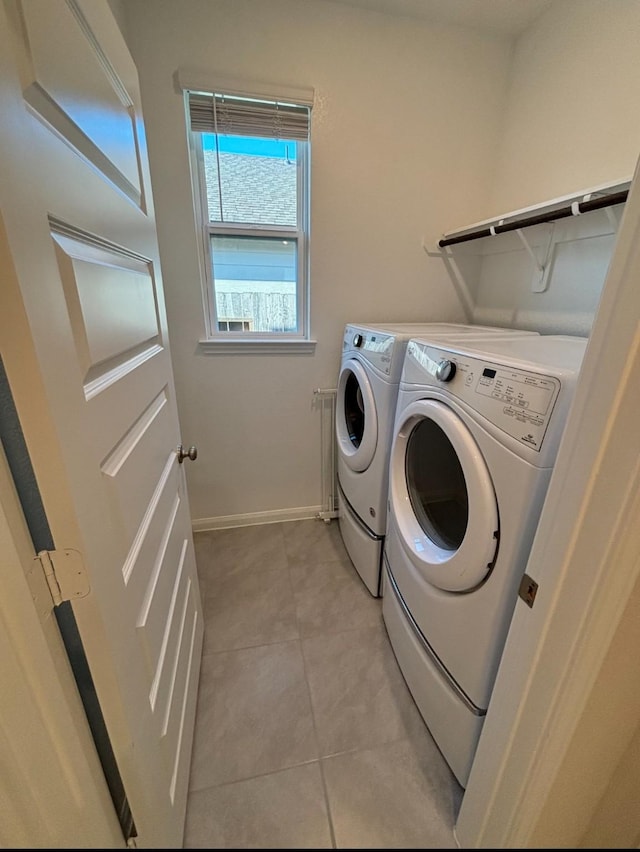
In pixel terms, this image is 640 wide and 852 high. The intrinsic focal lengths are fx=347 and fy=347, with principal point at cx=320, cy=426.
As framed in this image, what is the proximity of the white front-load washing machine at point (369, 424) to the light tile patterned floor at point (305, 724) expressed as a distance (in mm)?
247

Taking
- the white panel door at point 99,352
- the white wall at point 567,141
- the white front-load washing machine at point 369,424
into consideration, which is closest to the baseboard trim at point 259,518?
the white front-load washing machine at point 369,424

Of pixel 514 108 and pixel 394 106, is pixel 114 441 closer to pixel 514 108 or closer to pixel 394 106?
pixel 394 106

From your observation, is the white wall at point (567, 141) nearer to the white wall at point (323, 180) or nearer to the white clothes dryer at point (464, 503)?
the white wall at point (323, 180)

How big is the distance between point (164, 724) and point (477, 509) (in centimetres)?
84

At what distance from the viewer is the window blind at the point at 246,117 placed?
57.2 inches

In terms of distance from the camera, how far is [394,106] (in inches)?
63.0

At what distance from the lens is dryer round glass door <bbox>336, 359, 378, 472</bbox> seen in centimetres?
140

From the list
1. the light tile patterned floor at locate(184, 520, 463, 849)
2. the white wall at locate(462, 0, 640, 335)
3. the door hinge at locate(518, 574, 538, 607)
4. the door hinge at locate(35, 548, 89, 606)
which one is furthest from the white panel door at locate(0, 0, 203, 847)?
the white wall at locate(462, 0, 640, 335)

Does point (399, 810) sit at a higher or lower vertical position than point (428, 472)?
lower

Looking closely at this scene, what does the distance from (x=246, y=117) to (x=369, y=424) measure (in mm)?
1424

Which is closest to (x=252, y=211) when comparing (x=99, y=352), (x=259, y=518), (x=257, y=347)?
(x=257, y=347)

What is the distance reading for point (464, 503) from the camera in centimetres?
106

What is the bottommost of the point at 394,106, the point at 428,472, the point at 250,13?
the point at 428,472

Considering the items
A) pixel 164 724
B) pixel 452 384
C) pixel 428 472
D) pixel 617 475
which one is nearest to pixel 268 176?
pixel 452 384
